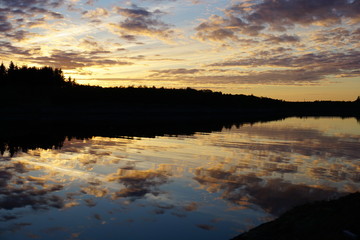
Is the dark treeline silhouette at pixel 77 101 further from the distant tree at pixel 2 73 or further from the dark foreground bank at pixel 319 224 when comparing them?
the dark foreground bank at pixel 319 224

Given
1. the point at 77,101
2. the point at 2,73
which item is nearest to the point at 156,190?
the point at 77,101

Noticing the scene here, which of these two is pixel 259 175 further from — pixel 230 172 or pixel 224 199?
pixel 224 199

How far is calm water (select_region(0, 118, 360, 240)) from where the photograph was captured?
1002 cm

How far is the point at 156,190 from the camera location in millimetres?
13969

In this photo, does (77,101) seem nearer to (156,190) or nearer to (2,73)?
(2,73)

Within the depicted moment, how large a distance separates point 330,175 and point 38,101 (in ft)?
309

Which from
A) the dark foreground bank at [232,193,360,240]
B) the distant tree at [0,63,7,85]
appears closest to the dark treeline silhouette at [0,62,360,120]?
the distant tree at [0,63,7,85]

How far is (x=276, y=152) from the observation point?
25734mm

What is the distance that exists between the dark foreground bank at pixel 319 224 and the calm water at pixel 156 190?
1.18 m

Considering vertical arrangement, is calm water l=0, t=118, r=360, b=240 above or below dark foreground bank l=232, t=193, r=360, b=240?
below

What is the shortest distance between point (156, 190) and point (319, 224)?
7256mm

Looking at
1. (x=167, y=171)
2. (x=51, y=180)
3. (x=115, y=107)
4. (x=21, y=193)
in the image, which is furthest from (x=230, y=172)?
(x=115, y=107)

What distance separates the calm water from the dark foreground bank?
118 centimetres

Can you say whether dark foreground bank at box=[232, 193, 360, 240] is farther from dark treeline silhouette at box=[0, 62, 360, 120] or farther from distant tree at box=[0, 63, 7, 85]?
distant tree at box=[0, 63, 7, 85]
